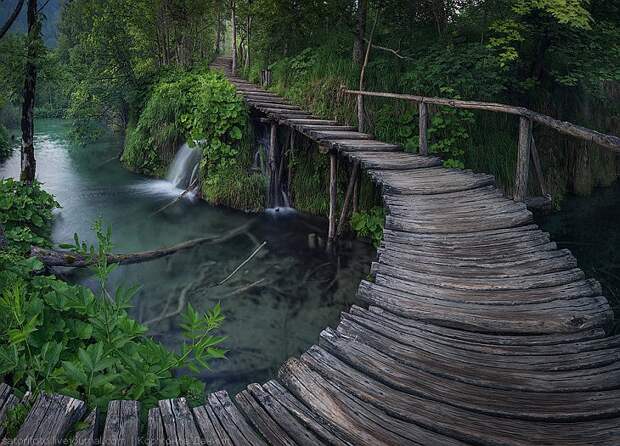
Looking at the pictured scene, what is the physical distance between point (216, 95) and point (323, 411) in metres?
11.4

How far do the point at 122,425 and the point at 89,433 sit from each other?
0.16 meters

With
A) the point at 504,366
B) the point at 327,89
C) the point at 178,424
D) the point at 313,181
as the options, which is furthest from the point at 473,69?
the point at 178,424

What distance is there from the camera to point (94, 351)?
8.58 ft

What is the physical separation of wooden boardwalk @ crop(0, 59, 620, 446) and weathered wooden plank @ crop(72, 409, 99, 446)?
14 millimetres

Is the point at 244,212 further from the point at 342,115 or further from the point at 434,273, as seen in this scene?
the point at 434,273

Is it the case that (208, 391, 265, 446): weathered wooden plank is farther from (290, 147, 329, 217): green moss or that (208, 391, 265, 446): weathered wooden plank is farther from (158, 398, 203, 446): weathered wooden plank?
(290, 147, 329, 217): green moss

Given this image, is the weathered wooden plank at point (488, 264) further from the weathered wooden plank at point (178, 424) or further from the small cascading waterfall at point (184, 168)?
the small cascading waterfall at point (184, 168)

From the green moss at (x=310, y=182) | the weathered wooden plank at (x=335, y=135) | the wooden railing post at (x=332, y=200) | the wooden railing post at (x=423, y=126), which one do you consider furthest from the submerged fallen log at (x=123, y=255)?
the wooden railing post at (x=423, y=126)

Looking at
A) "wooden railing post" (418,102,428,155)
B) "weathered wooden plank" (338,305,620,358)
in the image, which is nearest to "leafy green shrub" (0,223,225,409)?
"weathered wooden plank" (338,305,620,358)

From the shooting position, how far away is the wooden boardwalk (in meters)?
2.25

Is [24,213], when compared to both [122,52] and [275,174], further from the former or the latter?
[122,52]

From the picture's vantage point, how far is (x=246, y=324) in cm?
686

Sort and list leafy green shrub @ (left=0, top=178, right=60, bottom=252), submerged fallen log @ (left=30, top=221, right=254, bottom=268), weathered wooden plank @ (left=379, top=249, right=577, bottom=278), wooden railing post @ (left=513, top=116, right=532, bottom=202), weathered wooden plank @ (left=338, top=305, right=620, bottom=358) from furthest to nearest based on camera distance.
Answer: leafy green shrub @ (left=0, top=178, right=60, bottom=252) → submerged fallen log @ (left=30, top=221, right=254, bottom=268) → wooden railing post @ (left=513, top=116, right=532, bottom=202) → weathered wooden plank @ (left=379, top=249, right=577, bottom=278) → weathered wooden plank @ (left=338, top=305, right=620, bottom=358)

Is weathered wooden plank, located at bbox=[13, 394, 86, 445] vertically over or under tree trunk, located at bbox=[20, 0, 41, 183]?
under
